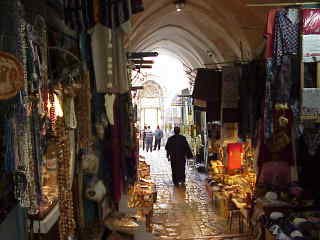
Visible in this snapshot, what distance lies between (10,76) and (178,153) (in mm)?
9844

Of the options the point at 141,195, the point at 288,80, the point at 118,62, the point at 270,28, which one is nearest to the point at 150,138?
the point at 141,195

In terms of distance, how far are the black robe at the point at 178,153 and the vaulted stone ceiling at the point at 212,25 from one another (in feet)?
8.41

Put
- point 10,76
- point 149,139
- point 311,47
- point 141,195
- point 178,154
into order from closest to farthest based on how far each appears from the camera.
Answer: point 10,76 < point 311,47 < point 141,195 < point 178,154 < point 149,139

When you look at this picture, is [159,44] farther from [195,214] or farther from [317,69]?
[317,69]

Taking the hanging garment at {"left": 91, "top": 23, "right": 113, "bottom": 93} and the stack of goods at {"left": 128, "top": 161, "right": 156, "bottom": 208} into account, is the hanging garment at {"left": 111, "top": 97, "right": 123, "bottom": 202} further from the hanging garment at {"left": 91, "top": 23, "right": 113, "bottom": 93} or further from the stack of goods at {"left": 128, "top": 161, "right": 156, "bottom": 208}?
the stack of goods at {"left": 128, "top": 161, "right": 156, "bottom": 208}

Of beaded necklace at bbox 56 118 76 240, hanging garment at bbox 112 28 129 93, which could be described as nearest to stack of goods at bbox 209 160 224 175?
hanging garment at bbox 112 28 129 93

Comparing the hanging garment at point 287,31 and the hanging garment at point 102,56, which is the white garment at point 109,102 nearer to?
the hanging garment at point 102,56

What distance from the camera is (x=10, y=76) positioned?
2217mm

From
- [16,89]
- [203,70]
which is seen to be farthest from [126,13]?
[203,70]

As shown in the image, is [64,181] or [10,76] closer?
[10,76]

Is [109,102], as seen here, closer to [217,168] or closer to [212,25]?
[212,25]

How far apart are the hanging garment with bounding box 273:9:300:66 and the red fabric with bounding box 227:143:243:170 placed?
15.8ft

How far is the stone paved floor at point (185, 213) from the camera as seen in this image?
777 centimetres

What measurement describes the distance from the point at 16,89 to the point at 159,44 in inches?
596
